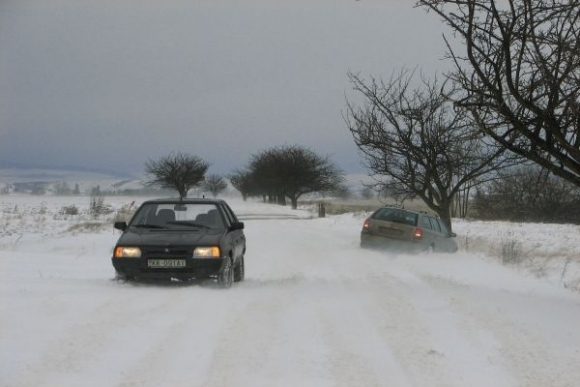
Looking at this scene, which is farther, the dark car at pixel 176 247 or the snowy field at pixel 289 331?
the dark car at pixel 176 247

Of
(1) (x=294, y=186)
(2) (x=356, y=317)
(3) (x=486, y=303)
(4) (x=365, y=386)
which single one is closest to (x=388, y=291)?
(3) (x=486, y=303)

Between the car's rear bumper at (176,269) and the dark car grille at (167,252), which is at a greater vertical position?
the dark car grille at (167,252)

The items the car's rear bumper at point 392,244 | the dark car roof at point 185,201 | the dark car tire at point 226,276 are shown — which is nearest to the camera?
the dark car tire at point 226,276

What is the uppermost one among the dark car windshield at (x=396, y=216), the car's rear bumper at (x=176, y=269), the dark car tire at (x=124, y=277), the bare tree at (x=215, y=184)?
the bare tree at (x=215, y=184)

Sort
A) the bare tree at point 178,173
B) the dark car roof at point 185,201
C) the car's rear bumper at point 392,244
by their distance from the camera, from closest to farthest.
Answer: the dark car roof at point 185,201 < the car's rear bumper at point 392,244 < the bare tree at point 178,173

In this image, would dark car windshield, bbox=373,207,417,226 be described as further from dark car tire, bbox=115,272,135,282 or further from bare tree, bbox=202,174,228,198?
bare tree, bbox=202,174,228,198

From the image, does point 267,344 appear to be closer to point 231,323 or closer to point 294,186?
point 231,323

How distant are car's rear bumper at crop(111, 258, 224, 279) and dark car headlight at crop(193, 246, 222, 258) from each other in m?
0.06

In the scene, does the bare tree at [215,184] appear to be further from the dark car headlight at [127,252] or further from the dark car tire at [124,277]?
the dark car headlight at [127,252]

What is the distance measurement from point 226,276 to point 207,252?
497 millimetres

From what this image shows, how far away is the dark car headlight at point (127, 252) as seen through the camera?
7723mm

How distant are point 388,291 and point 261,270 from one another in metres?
3.70

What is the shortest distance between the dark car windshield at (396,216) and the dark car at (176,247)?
7.34 m

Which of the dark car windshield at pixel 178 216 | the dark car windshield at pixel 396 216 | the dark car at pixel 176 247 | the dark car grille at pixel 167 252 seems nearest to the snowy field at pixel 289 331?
the dark car at pixel 176 247
